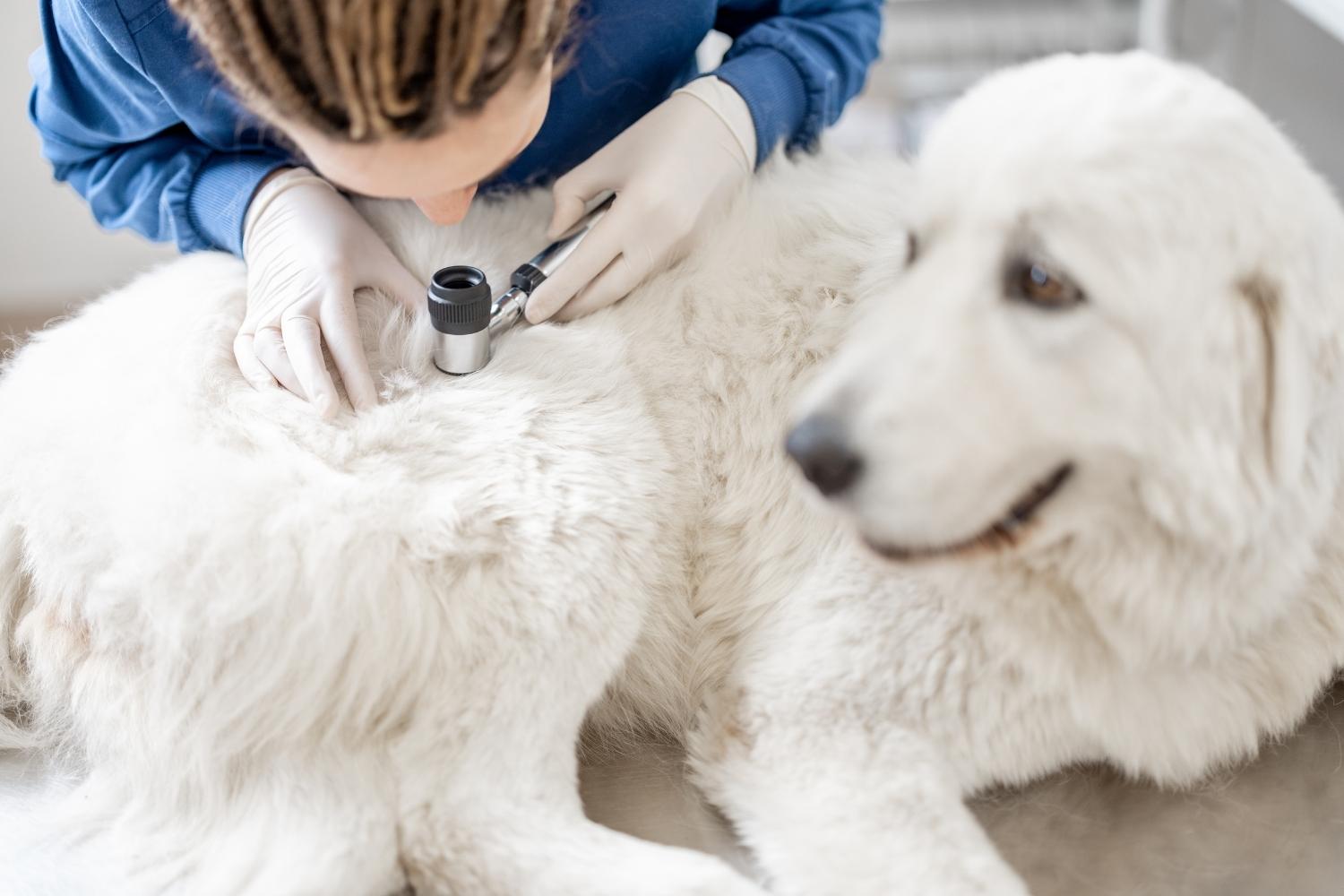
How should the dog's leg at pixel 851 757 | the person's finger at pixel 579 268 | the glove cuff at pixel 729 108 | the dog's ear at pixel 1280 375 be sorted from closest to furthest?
the dog's ear at pixel 1280 375 < the dog's leg at pixel 851 757 < the person's finger at pixel 579 268 < the glove cuff at pixel 729 108

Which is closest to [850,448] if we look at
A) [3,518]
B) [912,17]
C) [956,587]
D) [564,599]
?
[956,587]

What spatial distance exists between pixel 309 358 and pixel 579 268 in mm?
317

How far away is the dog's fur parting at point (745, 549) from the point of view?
867mm

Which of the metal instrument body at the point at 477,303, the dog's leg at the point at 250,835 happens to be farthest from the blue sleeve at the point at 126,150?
the dog's leg at the point at 250,835

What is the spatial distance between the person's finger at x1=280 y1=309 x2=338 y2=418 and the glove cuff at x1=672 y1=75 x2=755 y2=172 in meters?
0.57

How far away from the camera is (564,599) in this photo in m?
1.11

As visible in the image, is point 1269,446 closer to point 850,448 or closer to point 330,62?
point 850,448

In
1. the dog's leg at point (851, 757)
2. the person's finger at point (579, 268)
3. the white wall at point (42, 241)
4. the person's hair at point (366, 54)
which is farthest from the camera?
the white wall at point (42, 241)

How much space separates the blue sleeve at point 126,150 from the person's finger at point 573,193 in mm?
386

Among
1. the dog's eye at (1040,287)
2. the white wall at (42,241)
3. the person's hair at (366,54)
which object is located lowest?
the white wall at (42,241)

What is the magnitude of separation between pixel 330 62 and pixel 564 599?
1.82ft

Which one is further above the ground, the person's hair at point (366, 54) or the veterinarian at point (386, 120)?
the person's hair at point (366, 54)

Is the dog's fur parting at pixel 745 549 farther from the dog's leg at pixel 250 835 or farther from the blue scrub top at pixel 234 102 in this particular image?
the blue scrub top at pixel 234 102

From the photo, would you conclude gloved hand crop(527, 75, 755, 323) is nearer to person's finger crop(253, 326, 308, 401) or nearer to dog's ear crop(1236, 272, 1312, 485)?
person's finger crop(253, 326, 308, 401)
